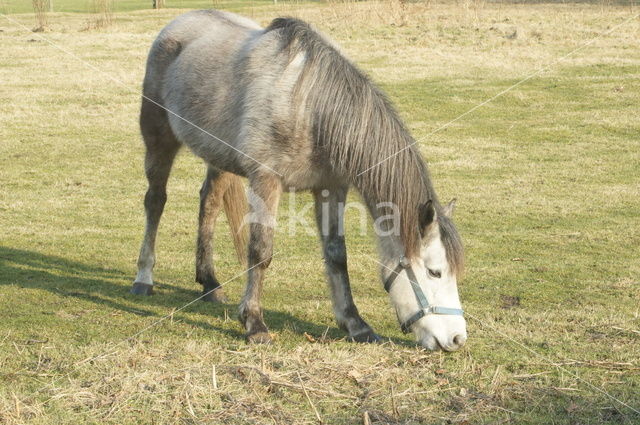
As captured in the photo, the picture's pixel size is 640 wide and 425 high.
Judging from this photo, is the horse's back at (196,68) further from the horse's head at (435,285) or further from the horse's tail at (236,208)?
the horse's head at (435,285)

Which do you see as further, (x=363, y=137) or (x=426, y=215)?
(x=363, y=137)

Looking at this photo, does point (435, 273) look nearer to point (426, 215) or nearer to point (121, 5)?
point (426, 215)

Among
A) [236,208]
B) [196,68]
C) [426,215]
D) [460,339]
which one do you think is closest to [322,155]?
[426,215]

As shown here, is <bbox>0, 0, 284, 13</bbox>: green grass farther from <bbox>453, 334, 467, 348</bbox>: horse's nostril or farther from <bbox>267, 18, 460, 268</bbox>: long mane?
<bbox>453, 334, 467, 348</bbox>: horse's nostril

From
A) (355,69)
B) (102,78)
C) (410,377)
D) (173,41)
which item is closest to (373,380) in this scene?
(410,377)

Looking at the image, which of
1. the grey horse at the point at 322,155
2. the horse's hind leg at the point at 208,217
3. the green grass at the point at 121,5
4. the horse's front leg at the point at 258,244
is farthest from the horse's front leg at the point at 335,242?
the green grass at the point at 121,5

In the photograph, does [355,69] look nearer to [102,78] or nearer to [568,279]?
[568,279]

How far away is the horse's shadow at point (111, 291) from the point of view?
574 centimetres

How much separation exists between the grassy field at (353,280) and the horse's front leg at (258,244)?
0.17 metres

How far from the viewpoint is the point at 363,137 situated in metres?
4.97

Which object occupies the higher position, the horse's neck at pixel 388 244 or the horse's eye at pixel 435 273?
the horse's neck at pixel 388 244

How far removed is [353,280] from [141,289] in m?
1.77

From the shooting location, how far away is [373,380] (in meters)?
4.53

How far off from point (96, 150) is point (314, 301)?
7021mm
